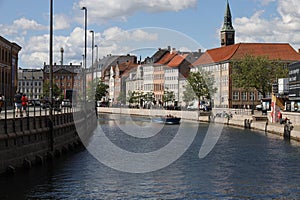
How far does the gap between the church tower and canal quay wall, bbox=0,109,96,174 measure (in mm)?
144050

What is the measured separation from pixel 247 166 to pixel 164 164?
5.33 metres

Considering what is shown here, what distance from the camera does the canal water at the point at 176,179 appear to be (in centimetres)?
3167

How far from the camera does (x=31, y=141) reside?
132ft

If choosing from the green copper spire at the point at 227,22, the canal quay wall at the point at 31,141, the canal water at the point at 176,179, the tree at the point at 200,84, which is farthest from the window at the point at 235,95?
the canal quay wall at the point at 31,141

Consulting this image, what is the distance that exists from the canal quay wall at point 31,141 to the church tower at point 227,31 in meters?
144

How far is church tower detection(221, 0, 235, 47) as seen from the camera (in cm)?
19450

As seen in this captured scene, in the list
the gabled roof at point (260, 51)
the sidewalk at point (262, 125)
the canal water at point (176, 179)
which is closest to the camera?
the canal water at point (176, 179)

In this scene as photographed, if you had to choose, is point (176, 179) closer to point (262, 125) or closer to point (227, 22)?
point (262, 125)

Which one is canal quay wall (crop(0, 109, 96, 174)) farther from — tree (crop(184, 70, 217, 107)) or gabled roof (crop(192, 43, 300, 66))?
gabled roof (crop(192, 43, 300, 66))

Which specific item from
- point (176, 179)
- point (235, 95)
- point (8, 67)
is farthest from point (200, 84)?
point (176, 179)

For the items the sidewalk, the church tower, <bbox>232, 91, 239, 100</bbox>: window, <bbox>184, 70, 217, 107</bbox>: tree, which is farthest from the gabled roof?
the sidewalk

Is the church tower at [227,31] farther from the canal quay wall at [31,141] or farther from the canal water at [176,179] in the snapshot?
the canal water at [176,179]

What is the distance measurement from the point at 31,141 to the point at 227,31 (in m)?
159

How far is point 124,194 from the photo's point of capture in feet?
104
